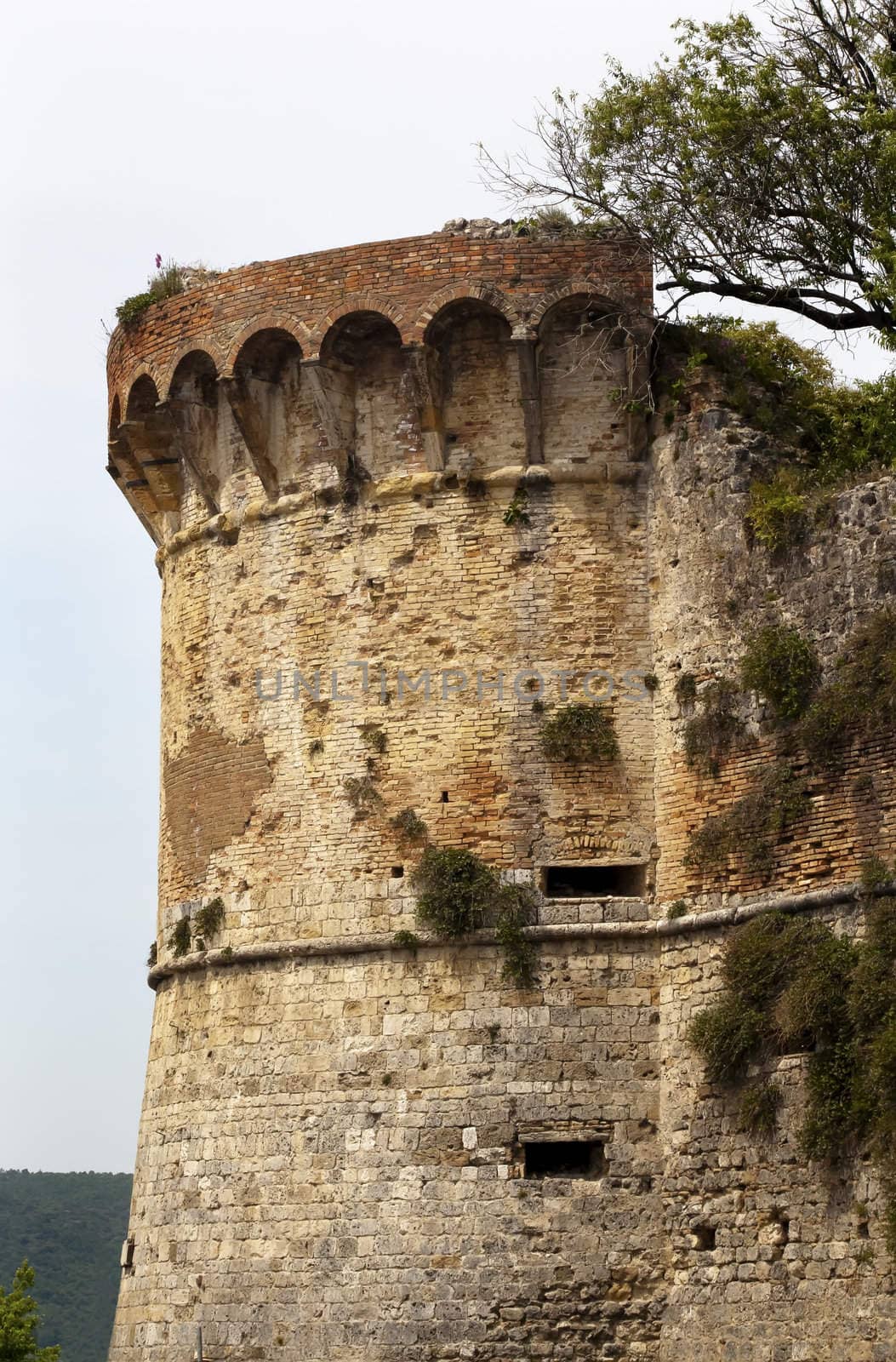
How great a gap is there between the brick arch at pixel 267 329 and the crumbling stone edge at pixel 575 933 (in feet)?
16.8

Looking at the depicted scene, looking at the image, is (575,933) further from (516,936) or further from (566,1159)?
(566,1159)

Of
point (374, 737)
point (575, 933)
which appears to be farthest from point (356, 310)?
point (575, 933)

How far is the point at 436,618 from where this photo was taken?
18.7 m

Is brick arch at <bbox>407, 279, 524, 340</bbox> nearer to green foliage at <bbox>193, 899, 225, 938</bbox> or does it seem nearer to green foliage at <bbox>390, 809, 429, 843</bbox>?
green foliage at <bbox>390, 809, 429, 843</bbox>

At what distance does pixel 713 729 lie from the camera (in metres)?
17.6

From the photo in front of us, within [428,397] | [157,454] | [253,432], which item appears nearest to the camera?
[428,397]

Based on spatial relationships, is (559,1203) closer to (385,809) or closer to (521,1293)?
(521,1293)

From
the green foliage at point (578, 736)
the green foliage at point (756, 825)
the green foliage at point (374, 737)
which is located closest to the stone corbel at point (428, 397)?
the green foliage at point (374, 737)

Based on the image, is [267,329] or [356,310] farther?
[267,329]

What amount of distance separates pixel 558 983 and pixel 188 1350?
4.30 m

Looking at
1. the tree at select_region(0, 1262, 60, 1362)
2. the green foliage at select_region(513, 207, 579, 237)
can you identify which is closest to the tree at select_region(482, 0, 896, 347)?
the green foliage at select_region(513, 207, 579, 237)

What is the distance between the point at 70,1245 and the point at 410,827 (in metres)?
40.9

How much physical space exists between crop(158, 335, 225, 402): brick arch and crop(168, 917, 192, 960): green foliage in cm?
478

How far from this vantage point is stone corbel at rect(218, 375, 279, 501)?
778 inches
